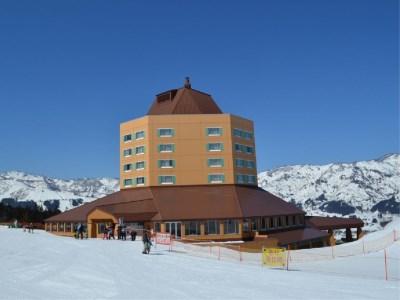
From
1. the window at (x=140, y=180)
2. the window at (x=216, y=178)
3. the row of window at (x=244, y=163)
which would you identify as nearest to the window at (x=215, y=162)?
the window at (x=216, y=178)

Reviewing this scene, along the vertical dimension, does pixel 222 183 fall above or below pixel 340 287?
above

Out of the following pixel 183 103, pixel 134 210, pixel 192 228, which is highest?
pixel 183 103

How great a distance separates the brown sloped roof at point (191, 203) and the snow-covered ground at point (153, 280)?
86.0 feet

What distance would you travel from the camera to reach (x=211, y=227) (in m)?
59.8

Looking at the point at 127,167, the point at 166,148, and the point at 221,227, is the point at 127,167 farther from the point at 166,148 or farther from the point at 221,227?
the point at 221,227

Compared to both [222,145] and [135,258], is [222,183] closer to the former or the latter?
[222,145]

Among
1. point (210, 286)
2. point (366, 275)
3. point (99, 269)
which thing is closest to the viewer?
point (210, 286)

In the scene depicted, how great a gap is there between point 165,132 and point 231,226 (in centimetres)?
1946

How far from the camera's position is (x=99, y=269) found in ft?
84.9

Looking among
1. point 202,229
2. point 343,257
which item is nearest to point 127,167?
point 202,229

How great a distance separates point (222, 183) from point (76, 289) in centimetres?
5059

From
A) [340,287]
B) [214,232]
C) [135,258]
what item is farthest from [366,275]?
[214,232]

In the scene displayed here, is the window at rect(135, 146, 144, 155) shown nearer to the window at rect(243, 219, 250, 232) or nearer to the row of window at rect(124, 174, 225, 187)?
the row of window at rect(124, 174, 225, 187)

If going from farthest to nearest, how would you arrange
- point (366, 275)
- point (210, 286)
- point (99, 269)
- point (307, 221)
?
point (307, 221), point (366, 275), point (99, 269), point (210, 286)
